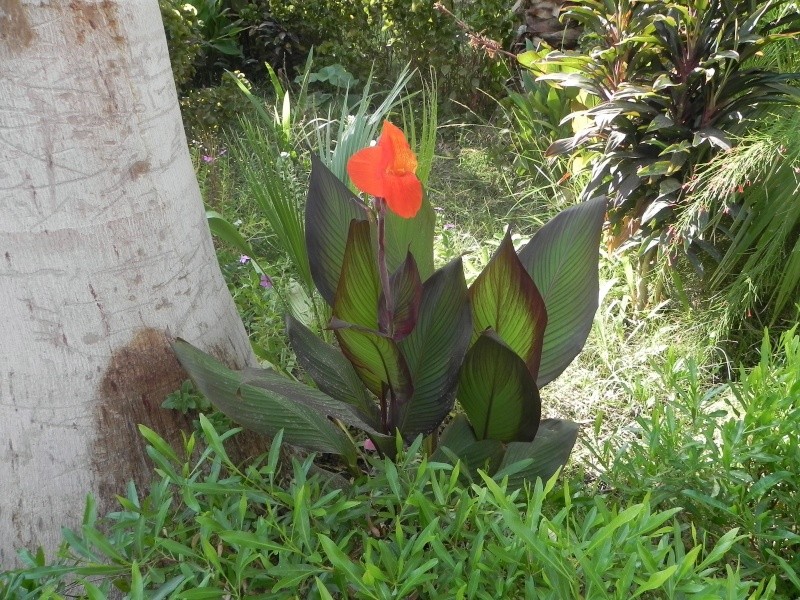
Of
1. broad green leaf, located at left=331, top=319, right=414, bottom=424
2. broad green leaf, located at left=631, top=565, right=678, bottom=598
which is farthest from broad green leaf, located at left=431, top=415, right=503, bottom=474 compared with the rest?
broad green leaf, located at left=631, top=565, right=678, bottom=598

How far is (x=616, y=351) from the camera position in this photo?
2.86m

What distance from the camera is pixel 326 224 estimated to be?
1.89 meters

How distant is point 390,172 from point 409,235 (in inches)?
22.1

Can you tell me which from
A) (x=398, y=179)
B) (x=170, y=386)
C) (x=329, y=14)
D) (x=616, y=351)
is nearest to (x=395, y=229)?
(x=398, y=179)

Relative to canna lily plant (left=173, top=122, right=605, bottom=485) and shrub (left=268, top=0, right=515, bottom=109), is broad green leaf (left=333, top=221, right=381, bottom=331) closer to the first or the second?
canna lily plant (left=173, top=122, right=605, bottom=485)

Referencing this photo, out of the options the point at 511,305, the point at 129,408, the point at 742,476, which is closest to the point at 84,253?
the point at 129,408

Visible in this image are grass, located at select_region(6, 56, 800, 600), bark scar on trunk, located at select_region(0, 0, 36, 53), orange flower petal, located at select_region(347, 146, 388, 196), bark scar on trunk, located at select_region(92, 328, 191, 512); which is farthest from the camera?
bark scar on trunk, located at select_region(92, 328, 191, 512)

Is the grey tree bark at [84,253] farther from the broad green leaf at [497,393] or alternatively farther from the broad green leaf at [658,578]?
the broad green leaf at [658,578]

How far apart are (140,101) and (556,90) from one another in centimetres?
298

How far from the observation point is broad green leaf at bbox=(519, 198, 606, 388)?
179cm

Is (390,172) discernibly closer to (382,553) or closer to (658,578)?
Result: (382,553)

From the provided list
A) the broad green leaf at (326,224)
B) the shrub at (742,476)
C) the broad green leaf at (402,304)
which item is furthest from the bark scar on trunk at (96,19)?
the shrub at (742,476)

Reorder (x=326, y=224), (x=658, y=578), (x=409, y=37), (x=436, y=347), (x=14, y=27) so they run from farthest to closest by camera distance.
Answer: (x=409, y=37)
(x=326, y=224)
(x=436, y=347)
(x=14, y=27)
(x=658, y=578)

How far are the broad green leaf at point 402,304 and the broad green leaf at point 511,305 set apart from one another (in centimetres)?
16
